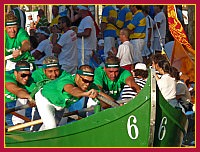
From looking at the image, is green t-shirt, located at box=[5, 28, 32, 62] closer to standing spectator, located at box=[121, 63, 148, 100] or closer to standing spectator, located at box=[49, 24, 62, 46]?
standing spectator, located at box=[49, 24, 62, 46]

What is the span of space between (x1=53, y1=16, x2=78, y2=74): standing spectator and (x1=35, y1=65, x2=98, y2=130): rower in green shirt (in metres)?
1.37

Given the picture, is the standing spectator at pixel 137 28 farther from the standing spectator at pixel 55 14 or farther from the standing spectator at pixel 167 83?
the standing spectator at pixel 167 83

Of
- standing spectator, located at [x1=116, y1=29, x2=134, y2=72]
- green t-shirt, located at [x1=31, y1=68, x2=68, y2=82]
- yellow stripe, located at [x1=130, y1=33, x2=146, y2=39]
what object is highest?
yellow stripe, located at [x1=130, y1=33, x2=146, y2=39]

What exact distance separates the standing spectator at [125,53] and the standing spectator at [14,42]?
127 centimetres

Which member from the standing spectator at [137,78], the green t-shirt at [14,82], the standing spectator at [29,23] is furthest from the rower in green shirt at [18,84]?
the standing spectator at [29,23]

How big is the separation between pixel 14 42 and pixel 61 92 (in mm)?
1207

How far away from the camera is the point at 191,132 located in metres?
12.1

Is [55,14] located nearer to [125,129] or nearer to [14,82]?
[14,82]

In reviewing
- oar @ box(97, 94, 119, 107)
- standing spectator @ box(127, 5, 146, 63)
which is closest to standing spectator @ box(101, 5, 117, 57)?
standing spectator @ box(127, 5, 146, 63)

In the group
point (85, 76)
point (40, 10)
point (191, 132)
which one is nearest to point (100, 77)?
point (85, 76)

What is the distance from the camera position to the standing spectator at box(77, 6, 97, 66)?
42.2ft

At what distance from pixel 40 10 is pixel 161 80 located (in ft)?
8.86

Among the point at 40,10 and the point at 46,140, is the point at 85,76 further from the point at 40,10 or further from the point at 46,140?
the point at 40,10

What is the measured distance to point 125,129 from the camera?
35.6 feet
